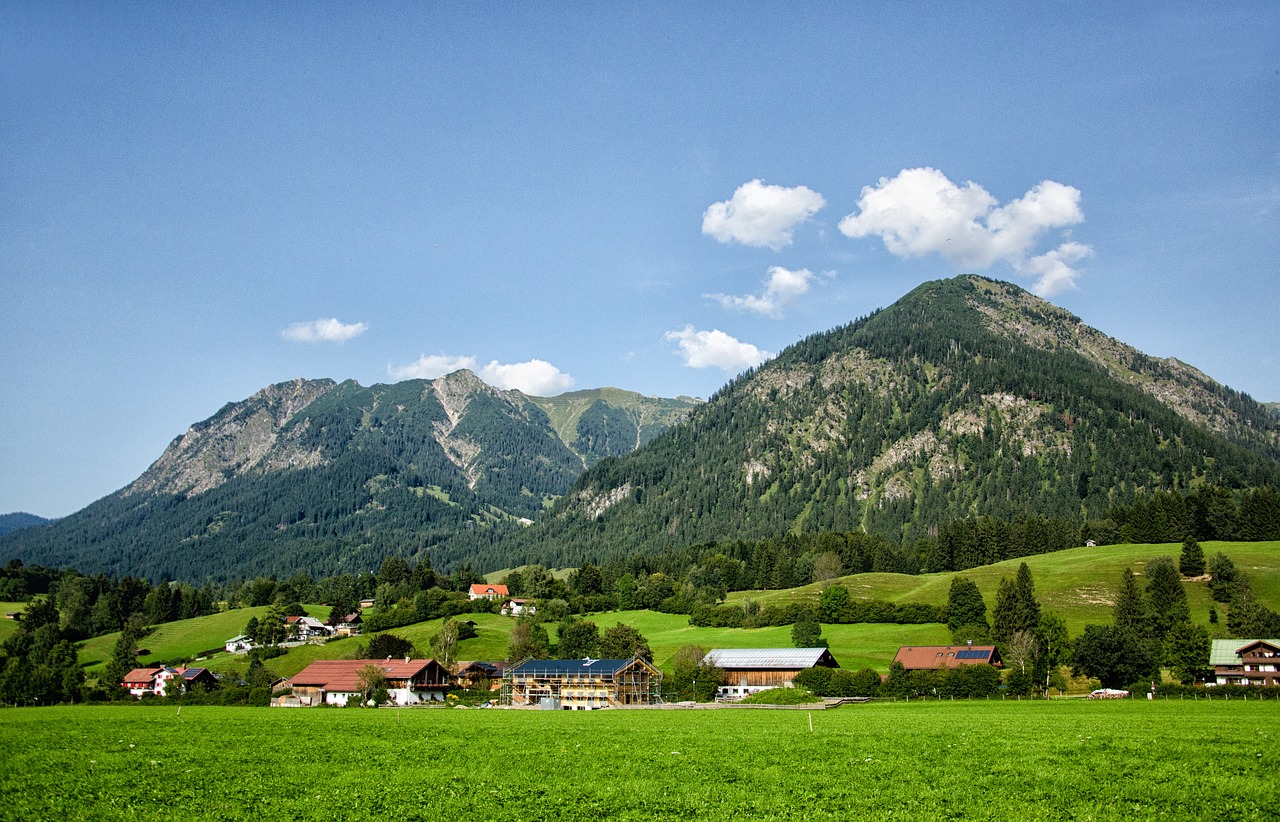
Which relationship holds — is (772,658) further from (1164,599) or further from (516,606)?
(516,606)

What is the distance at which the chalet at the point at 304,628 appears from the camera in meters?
170

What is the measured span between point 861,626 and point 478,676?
6387cm

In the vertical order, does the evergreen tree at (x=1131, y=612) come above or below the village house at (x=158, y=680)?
above

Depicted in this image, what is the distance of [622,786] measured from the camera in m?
22.4

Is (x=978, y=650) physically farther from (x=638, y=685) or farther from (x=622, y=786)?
(x=622, y=786)

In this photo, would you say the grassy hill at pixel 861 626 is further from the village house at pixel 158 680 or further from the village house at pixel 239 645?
the village house at pixel 158 680

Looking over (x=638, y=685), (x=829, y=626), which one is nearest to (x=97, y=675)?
(x=638, y=685)

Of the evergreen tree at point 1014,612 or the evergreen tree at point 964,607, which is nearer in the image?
the evergreen tree at point 1014,612

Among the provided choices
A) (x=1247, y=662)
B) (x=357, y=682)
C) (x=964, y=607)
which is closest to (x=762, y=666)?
(x=964, y=607)

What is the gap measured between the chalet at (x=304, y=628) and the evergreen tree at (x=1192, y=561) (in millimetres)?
161073

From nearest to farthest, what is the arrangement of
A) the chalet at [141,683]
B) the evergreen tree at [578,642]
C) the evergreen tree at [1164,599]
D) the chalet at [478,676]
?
the evergreen tree at [1164,599] → the chalet at [141,683] → the chalet at [478,676] → the evergreen tree at [578,642]

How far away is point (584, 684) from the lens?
4141 inches

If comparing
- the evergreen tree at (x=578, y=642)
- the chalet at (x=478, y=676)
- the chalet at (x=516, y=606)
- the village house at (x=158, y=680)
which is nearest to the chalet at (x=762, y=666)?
the evergreen tree at (x=578, y=642)

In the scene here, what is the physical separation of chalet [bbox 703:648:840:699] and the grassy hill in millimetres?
8439
